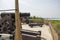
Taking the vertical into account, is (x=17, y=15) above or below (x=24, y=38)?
above

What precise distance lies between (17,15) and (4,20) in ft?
9.98

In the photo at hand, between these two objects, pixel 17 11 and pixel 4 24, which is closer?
pixel 17 11

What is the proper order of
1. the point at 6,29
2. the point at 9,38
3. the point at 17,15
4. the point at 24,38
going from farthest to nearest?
the point at 6,29
the point at 24,38
the point at 9,38
the point at 17,15

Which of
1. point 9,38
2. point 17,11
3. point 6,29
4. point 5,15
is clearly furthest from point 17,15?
point 5,15

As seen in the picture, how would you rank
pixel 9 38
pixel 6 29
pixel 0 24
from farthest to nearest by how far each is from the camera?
1. pixel 0 24
2. pixel 6 29
3. pixel 9 38

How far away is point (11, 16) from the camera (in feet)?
14.2

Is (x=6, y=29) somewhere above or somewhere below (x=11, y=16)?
below

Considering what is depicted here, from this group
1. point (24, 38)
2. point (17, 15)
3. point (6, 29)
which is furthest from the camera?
point (6, 29)

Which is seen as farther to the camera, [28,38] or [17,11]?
[28,38]

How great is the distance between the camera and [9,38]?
104 inches

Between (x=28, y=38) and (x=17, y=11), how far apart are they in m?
1.38

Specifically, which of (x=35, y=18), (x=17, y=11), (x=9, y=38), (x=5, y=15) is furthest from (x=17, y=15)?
(x=35, y=18)

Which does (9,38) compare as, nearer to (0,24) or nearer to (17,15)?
(17,15)

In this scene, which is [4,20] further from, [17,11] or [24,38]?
Answer: [17,11]
